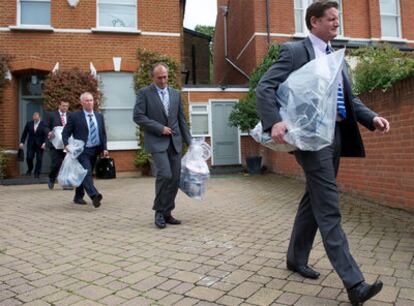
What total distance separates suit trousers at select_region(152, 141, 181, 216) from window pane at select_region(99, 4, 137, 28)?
9.52m

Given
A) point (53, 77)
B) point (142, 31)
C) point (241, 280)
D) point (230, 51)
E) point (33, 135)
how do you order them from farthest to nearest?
point (230, 51) < point (142, 31) < point (53, 77) < point (33, 135) < point (241, 280)

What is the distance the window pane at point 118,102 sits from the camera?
12984 mm

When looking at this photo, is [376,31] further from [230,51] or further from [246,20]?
[230,51]

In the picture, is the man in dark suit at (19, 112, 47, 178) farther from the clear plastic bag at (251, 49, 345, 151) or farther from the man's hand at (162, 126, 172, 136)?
the clear plastic bag at (251, 49, 345, 151)

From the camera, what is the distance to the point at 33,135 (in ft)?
34.8

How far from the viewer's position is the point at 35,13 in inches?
505

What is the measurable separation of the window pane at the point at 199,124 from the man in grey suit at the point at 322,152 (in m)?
11.4

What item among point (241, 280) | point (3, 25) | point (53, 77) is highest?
point (3, 25)

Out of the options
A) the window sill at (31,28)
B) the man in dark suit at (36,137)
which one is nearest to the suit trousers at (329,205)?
the man in dark suit at (36,137)

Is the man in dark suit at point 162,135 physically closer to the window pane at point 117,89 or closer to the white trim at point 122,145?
the white trim at point 122,145

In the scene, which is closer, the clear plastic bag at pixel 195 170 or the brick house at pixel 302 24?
the clear plastic bag at pixel 195 170

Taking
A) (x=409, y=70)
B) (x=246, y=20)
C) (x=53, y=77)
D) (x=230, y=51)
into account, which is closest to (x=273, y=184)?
(x=409, y=70)

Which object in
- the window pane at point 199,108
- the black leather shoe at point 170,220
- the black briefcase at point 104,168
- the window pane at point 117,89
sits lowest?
the black leather shoe at point 170,220

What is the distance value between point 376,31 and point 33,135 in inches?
514
